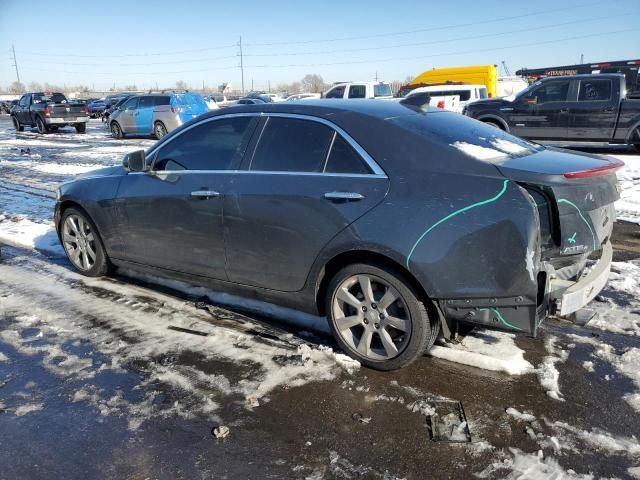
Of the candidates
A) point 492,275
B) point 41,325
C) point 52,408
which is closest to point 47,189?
point 41,325

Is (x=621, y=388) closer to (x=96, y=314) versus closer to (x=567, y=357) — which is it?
(x=567, y=357)

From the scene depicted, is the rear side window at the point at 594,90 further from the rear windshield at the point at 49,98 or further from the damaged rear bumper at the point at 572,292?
the rear windshield at the point at 49,98

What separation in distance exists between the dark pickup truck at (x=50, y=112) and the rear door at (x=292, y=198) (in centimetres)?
2324

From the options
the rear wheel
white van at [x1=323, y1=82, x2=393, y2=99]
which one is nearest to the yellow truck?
white van at [x1=323, y1=82, x2=393, y2=99]

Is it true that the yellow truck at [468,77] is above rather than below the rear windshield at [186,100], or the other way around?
above

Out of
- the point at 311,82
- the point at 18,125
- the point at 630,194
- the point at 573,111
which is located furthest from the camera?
the point at 311,82

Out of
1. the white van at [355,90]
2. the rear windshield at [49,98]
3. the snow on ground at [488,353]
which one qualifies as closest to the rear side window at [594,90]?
the white van at [355,90]

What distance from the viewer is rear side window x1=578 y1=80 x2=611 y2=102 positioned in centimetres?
1207

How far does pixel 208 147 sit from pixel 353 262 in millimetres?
1587

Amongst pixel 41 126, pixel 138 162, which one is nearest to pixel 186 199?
A: pixel 138 162

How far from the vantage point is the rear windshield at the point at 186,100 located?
17.9 meters

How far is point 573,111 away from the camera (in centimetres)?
1235

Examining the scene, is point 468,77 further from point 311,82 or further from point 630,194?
point 311,82

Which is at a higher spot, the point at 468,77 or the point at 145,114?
the point at 468,77
